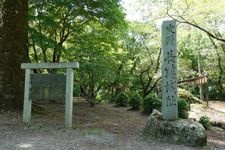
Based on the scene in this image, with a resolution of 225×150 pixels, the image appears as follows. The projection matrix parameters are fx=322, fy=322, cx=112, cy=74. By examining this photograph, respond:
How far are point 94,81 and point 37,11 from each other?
3.46 meters

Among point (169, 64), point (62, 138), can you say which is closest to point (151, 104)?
point (169, 64)

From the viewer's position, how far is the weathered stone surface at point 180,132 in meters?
6.59

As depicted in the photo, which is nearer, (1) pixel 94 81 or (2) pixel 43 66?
(2) pixel 43 66

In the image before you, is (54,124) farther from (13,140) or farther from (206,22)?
(206,22)

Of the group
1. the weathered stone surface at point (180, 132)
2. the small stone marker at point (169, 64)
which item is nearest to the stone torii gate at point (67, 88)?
the weathered stone surface at point (180, 132)

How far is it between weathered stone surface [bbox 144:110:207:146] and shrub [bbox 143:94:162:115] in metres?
5.45

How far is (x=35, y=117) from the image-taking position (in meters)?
8.07

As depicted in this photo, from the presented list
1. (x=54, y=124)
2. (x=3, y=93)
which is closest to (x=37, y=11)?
(x=3, y=93)

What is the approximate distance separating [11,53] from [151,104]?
247 inches

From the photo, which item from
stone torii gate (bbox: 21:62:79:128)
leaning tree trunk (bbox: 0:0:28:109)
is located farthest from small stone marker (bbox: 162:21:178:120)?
leaning tree trunk (bbox: 0:0:28:109)

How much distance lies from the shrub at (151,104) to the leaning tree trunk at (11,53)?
5723 mm

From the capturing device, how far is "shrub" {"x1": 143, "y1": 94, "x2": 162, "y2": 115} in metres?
12.5

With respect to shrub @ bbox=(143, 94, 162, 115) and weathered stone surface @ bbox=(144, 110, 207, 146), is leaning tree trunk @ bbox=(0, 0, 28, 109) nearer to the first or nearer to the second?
weathered stone surface @ bbox=(144, 110, 207, 146)

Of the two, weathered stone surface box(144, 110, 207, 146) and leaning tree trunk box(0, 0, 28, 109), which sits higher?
leaning tree trunk box(0, 0, 28, 109)
